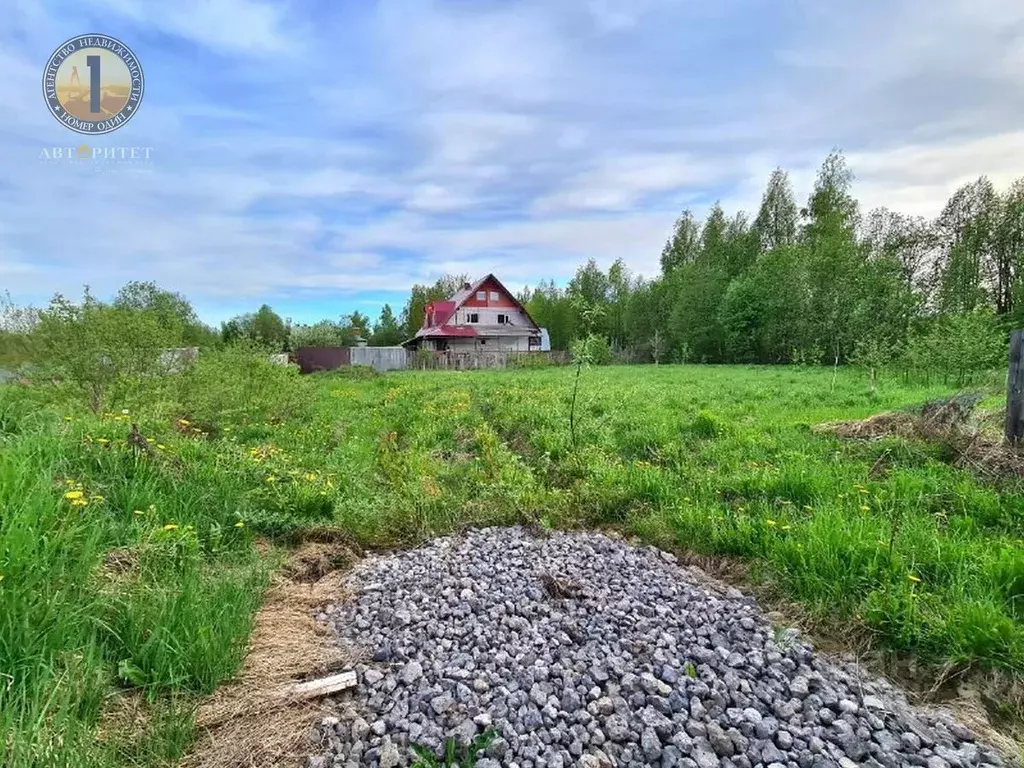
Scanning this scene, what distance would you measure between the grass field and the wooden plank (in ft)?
1.11

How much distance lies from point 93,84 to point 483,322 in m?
34.2

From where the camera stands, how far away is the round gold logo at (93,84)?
22.9 ft

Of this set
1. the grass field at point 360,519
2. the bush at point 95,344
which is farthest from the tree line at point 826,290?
the grass field at point 360,519

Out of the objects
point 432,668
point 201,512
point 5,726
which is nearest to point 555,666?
point 432,668

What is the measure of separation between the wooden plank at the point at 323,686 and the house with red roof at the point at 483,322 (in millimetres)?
36743

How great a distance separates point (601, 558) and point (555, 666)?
52.0 inches

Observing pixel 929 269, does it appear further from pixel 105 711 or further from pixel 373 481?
pixel 105 711

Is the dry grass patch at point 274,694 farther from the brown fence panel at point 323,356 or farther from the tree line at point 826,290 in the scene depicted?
the brown fence panel at point 323,356

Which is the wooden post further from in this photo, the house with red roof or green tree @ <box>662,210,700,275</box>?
green tree @ <box>662,210,700,275</box>

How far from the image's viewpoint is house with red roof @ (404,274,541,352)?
39.6 meters

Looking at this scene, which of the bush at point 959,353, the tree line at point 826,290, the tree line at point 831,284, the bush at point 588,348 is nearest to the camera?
the bush at point 588,348

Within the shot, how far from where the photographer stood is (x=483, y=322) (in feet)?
135

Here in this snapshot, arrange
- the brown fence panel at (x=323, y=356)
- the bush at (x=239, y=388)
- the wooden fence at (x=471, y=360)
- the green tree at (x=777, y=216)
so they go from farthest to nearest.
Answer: the green tree at (x=777, y=216), the wooden fence at (x=471, y=360), the brown fence panel at (x=323, y=356), the bush at (x=239, y=388)

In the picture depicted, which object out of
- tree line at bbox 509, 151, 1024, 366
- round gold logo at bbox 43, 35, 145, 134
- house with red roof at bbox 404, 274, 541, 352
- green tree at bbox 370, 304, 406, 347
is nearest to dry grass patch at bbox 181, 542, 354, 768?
round gold logo at bbox 43, 35, 145, 134
